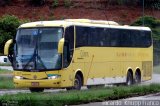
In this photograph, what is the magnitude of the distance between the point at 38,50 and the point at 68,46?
1.40 m

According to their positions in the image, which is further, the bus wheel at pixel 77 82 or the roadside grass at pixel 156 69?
the roadside grass at pixel 156 69

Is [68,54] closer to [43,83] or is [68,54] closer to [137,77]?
[43,83]

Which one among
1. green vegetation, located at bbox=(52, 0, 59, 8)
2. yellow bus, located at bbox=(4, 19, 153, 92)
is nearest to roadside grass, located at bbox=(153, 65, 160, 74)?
yellow bus, located at bbox=(4, 19, 153, 92)

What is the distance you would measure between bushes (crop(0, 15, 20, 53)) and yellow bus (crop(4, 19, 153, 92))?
34.8 m

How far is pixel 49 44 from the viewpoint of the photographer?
27625 millimetres

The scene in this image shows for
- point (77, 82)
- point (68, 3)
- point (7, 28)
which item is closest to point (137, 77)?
point (77, 82)

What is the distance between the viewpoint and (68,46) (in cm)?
2794

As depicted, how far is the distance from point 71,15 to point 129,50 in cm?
4768

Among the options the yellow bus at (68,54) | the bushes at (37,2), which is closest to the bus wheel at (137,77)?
the yellow bus at (68,54)

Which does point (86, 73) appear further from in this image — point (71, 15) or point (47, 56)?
point (71, 15)

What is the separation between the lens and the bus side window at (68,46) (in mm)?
27781

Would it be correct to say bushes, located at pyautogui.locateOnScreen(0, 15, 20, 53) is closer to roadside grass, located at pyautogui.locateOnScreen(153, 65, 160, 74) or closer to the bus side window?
roadside grass, located at pyautogui.locateOnScreen(153, 65, 160, 74)

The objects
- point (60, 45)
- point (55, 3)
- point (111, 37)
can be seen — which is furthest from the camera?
point (55, 3)

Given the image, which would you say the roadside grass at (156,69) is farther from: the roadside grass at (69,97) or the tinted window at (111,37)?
the roadside grass at (69,97)
